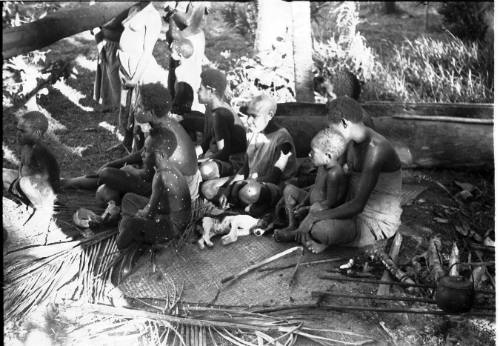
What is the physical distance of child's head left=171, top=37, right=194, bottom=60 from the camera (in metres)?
7.12

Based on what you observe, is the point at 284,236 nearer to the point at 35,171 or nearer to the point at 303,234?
the point at 303,234

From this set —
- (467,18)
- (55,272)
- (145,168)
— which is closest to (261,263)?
(145,168)

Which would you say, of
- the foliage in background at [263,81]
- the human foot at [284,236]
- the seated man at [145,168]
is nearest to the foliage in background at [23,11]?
the foliage in background at [263,81]

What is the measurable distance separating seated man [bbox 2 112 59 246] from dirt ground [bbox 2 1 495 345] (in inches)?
33.5

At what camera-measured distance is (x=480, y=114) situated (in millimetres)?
7203

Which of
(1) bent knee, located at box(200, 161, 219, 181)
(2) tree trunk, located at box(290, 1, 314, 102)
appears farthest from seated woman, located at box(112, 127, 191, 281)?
(2) tree trunk, located at box(290, 1, 314, 102)

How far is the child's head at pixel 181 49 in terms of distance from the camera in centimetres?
712

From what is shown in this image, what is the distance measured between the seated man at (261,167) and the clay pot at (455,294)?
181cm

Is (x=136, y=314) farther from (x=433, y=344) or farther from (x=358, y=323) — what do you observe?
(x=433, y=344)

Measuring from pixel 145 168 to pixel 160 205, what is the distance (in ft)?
1.46

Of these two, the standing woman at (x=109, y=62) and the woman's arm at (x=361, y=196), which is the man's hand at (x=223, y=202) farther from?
the standing woman at (x=109, y=62)

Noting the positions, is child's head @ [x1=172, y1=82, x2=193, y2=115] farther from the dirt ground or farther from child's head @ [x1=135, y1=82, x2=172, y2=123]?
child's head @ [x1=135, y1=82, x2=172, y2=123]

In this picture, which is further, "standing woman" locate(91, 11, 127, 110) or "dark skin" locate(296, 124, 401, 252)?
"standing woman" locate(91, 11, 127, 110)

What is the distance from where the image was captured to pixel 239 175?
6031 mm
